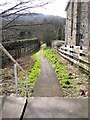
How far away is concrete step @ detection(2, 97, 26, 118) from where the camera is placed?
346 centimetres

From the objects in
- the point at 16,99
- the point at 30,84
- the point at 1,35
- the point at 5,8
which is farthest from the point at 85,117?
the point at 30,84

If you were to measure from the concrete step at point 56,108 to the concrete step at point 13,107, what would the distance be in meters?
0.13

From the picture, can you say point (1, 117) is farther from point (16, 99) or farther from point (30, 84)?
point (30, 84)

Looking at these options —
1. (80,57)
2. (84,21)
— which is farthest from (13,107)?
(84,21)

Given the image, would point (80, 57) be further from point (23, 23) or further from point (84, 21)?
point (84, 21)

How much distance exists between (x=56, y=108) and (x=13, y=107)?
0.82 metres

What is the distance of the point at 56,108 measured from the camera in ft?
12.6

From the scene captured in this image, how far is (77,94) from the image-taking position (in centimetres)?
522

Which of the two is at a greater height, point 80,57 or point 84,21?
point 84,21

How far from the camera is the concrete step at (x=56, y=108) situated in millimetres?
3539

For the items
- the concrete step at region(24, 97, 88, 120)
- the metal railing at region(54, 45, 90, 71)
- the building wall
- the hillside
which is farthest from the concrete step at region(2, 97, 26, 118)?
the building wall

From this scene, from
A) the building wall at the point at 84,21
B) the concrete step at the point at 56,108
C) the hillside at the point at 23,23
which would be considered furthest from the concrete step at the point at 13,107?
the building wall at the point at 84,21

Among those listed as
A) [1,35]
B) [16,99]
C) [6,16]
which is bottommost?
[16,99]

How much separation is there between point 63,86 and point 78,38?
9.41 meters
